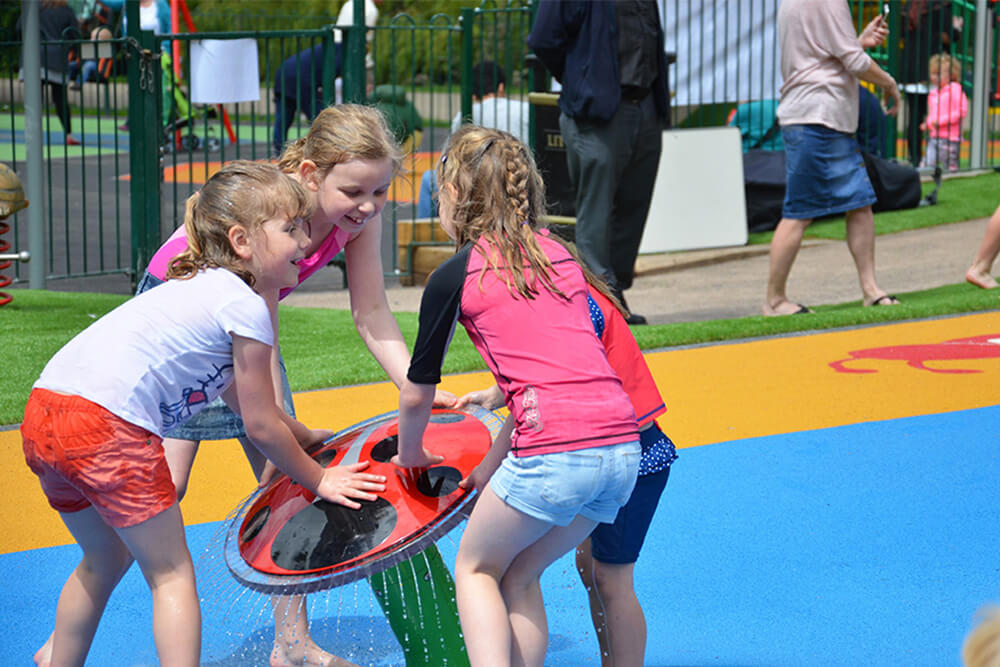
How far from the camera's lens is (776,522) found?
416 cm

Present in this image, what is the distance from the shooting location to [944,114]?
500 inches

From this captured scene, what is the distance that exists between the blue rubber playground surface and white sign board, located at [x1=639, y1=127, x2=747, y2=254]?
14.1ft

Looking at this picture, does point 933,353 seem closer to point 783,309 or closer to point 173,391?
point 783,309

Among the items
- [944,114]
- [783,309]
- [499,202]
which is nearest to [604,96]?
[783,309]

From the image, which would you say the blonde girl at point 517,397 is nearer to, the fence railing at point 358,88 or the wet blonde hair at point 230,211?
the wet blonde hair at point 230,211

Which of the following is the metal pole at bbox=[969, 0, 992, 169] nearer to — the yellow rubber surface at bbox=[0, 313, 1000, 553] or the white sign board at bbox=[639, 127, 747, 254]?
the white sign board at bbox=[639, 127, 747, 254]

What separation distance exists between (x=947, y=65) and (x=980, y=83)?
1.48 feet

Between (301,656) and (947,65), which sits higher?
(947,65)

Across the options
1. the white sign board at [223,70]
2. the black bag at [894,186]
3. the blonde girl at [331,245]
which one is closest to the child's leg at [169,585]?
the blonde girl at [331,245]

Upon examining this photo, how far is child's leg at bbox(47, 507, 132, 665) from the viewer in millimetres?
2803

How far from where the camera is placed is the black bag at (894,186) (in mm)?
11234

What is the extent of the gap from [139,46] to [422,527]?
6.41m

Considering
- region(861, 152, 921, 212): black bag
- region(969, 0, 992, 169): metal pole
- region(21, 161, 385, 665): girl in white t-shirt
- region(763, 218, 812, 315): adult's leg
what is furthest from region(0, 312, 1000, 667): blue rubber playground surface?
region(969, 0, 992, 169): metal pole

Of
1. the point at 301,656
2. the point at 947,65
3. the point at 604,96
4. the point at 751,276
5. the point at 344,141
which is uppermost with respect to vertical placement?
the point at 947,65
